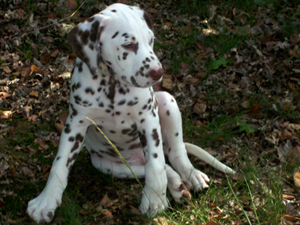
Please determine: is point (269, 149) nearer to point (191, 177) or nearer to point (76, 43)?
point (191, 177)

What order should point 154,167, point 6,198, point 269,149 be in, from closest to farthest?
point 154,167, point 6,198, point 269,149

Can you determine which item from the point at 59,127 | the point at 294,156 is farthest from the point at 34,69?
the point at 294,156

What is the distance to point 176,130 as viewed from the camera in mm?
3619

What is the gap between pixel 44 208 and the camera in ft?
10.0

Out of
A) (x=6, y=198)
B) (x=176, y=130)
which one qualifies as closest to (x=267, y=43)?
(x=176, y=130)

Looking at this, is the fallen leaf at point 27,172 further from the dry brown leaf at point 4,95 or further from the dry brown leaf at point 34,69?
the dry brown leaf at point 34,69

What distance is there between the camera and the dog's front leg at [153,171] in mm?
3082

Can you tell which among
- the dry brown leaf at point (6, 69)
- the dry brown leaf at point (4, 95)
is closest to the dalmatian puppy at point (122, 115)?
the dry brown leaf at point (4, 95)

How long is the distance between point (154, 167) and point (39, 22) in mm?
3612

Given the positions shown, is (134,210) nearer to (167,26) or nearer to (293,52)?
(293,52)

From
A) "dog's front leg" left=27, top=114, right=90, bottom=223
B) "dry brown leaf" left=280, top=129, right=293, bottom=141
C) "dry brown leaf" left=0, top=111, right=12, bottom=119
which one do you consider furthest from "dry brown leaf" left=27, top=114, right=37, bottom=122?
"dry brown leaf" left=280, top=129, right=293, bottom=141

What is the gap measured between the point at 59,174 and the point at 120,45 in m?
1.21

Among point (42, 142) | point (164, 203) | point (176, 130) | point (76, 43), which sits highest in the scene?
point (76, 43)

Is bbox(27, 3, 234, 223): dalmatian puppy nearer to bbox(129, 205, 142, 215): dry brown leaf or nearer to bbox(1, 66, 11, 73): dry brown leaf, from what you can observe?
bbox(129, 205, 142, 215): dry brown leaf
